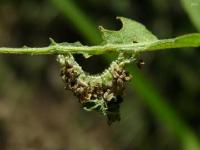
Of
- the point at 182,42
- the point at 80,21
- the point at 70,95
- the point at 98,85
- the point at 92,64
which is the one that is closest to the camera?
the point at 182,42

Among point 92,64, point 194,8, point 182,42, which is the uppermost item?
point 194,8

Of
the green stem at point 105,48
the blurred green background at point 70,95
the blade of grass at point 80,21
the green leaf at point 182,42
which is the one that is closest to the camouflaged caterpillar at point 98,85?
the green stem at point 105,48

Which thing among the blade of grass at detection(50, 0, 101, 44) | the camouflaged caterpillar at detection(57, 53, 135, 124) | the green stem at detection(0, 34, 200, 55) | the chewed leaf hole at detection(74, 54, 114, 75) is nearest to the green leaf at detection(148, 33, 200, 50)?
the green stem at detection(0, 34, 200, 55)

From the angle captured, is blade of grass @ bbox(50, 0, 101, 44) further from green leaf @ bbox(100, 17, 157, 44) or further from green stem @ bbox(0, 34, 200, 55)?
green stem @ bbox(0, 34, 200, 55)

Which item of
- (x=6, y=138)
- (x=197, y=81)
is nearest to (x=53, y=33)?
(x=6, y=138)

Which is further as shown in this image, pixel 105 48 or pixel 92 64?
pixel 92 64

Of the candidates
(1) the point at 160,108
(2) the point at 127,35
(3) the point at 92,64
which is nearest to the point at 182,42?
(2) the point at 127,35

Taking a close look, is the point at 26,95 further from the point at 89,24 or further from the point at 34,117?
the point at 89,24

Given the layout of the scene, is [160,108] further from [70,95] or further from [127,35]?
[70,95]
